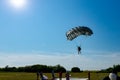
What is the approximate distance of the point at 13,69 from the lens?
15375 centimetres

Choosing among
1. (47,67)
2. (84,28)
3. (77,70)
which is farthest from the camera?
(47,67)

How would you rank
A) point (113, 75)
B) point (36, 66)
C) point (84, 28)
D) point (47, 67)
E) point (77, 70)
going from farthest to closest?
point (36, 66) < point (47, 67) < point (77, 70) < point (84, 28) < point (113, 75)

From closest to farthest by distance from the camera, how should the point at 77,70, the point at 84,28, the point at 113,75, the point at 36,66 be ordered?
the point at 113,75
the point at 84,28
the point at 77,70
the point at 36,66

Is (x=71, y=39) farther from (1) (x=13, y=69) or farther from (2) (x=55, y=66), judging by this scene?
(1) (x=13, y=69)

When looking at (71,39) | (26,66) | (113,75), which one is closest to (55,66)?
(26,66)

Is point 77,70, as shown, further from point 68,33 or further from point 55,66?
point 68,33

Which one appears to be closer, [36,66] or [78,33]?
[78,33]

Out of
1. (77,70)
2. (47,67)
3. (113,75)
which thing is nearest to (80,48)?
(113,75)

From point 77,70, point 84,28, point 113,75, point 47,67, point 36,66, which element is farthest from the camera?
point 36,66

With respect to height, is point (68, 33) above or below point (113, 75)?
above

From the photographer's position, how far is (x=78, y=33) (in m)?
46.0

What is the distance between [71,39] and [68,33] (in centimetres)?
99

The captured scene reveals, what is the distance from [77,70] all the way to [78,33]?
8334 cm

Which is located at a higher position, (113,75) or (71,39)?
(71,39)
